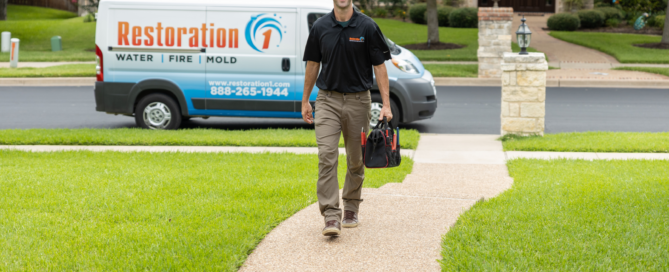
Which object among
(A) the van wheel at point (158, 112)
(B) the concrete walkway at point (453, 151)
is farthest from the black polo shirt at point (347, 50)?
(A) the van wheel at point (158, 112)

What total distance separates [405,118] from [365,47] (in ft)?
18.0

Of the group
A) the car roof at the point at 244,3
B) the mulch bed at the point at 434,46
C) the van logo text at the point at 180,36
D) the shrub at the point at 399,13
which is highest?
the shrub at the point at 399,13

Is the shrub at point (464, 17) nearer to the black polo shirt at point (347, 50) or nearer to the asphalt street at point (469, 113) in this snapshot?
the asphalt street at point (469, 113)

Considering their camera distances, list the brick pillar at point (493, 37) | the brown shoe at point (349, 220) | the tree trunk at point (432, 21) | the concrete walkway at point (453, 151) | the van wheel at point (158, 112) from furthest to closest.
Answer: the tree trunk at point (432, 21)
the brick pillar at point (493, 37)
the van wheel at point (158, 112)
the concrete walkway at point (453, 151)
the brown shoe at point (349, 220)

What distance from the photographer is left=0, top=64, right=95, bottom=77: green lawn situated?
18.2m

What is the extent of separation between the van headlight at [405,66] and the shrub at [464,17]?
23288 millimetres

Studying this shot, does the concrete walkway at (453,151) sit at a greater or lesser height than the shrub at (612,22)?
lesser

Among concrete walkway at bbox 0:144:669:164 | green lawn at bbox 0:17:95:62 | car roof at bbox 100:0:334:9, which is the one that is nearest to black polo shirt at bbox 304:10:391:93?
concrete walkway at bbox 0:144:669:164

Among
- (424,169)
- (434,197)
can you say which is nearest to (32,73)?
(424,169)

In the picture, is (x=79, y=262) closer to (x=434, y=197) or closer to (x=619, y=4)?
(x=434, y=197)

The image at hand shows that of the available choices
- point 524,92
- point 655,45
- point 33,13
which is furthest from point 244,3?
point 33,13

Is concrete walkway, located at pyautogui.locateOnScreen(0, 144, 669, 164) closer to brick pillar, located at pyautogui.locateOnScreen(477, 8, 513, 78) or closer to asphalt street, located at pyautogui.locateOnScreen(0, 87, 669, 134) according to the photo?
asphalt street, located at pyautogui.locateOnScreen(0, 87, 669, 134)

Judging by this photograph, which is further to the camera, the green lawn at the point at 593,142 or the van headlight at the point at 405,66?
the van headlight at the point at 405,66

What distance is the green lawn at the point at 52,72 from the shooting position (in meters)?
18.2
